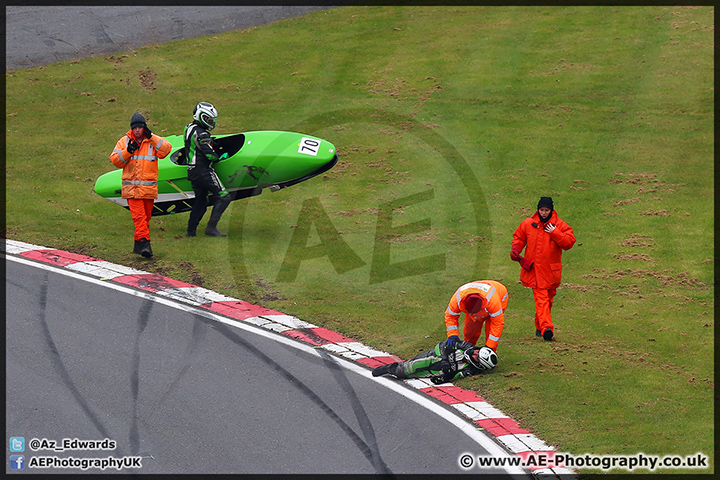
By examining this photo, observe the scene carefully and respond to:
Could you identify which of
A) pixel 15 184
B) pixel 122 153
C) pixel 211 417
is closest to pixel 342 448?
pixel 211 417

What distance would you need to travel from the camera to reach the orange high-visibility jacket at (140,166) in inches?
469

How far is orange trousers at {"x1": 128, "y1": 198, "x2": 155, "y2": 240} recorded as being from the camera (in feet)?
39.4

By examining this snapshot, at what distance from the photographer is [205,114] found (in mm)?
12617

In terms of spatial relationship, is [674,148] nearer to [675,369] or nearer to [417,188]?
[417,188]

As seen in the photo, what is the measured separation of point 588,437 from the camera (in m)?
7.50

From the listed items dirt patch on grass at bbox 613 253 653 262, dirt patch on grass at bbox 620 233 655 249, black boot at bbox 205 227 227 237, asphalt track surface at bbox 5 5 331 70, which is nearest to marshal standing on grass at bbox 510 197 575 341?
dirt patch on grass at bbox 613 253 653 262

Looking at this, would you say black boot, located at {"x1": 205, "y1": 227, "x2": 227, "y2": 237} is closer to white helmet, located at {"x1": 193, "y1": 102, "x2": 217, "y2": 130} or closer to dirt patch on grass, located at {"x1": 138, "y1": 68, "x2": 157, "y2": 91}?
white helmet, located at {"x1": 193, "y1": 102, "x2": 217, "y2": 130}

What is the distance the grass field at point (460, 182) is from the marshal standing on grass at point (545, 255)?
44cm

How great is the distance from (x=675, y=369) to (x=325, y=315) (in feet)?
15.2

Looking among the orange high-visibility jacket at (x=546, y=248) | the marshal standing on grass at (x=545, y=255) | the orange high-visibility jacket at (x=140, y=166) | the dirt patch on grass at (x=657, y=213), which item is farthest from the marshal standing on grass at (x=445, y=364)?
the dirt patch on grass at (x=657, y=213)

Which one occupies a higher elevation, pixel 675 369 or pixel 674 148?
pixel 674 148

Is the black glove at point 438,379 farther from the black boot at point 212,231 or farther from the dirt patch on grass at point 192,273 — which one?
the black boot at point 212,231

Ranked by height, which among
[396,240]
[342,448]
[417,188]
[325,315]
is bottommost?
[342,448]

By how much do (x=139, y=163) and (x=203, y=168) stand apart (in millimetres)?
1320
